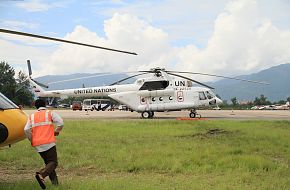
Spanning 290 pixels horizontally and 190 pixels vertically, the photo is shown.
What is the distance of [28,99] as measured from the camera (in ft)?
311

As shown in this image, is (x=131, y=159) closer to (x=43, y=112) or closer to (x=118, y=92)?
(x=43, y=112)

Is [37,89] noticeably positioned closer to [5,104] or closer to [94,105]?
[5,104]

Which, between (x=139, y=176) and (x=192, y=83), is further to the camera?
(x=192, y=83)

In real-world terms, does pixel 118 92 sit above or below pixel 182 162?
above

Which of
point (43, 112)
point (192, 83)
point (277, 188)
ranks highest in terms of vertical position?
point (192, 83)

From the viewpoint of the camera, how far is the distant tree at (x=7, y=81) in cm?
8450

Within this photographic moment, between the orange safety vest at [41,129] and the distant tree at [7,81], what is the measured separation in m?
78.3

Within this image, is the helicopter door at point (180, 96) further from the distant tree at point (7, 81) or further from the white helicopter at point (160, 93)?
the distant tree at point (7, 81)

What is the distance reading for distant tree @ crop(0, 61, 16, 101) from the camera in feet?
277

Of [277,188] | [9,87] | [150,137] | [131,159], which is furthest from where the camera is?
[9,87]

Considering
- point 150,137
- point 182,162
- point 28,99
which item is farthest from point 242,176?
point 28,99

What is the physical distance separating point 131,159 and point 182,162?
4.08 ft

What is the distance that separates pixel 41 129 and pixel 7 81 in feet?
310

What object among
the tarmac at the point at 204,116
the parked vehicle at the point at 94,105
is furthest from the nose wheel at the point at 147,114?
the parked vehicle at the point at 94,105
